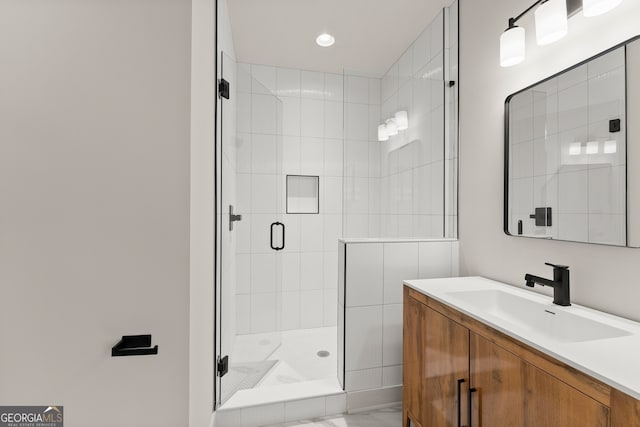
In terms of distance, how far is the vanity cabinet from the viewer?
0.67 m

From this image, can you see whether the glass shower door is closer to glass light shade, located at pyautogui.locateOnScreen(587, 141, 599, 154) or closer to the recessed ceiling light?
the recessed ceiling light

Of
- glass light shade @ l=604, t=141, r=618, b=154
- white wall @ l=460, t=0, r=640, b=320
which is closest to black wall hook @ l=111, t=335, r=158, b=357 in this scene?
white wall @ l=460, t=0, r=640, b=320

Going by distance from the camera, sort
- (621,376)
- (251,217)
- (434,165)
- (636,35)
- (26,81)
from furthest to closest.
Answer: (251,217) → (434,165) → (636,35) → (26,81) → (621,376)

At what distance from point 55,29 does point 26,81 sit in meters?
0.18

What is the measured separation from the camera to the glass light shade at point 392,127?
2.03 m

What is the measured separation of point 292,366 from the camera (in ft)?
7.13

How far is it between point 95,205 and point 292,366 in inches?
71.7

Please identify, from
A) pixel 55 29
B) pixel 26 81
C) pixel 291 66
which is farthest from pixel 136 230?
pixel 291 66

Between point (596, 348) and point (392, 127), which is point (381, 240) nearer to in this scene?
point (392, 127)

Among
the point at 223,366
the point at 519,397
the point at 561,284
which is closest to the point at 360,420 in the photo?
the point at 223,366

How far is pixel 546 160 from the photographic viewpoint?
4.24ft

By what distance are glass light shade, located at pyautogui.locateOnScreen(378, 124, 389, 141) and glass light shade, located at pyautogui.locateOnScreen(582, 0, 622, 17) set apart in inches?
44.3

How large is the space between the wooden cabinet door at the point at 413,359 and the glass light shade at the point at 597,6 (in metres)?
1.29

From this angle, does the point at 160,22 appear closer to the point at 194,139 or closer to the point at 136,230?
the point at 194,139
